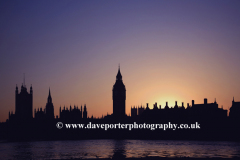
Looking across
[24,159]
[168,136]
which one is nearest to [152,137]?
[168,136]

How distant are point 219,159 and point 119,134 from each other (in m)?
140

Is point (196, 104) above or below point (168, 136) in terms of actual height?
above

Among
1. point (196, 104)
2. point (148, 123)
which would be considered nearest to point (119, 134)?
point (148, 123)

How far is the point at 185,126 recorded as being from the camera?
6796 inches

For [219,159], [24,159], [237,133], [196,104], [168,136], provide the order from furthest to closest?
[196,104], [168,136], [237,133], [24,159], [219,159]

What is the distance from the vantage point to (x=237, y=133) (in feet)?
497

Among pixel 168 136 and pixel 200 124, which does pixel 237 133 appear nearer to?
pixel 200 124

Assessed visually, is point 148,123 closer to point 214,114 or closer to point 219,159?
point 214,114

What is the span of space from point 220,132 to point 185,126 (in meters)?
20.0

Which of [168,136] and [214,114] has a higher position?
[214,114]

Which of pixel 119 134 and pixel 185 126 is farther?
pixel 119 134

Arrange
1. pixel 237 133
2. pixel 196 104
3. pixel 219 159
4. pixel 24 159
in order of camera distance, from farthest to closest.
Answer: pixel 196 104
pixel 237 133
pixel 24 159
pixel 219 159

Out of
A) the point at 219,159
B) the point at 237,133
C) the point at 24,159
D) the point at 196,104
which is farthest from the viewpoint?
the point at 196,104

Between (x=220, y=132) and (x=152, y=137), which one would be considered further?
(x=152, y=137)
